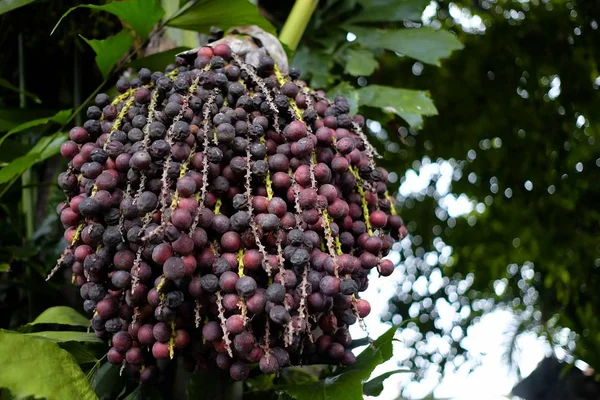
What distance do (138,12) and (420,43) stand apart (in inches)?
20.8

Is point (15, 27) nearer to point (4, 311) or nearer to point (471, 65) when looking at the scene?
point (4, 311)

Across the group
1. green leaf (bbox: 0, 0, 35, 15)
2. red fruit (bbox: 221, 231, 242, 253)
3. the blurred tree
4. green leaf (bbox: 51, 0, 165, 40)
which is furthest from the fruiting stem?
the blurred tree

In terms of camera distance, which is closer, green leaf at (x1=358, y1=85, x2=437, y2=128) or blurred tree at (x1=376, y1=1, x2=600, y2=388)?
green leaf at (x1=358, y1=85, x2=437, y2=128)

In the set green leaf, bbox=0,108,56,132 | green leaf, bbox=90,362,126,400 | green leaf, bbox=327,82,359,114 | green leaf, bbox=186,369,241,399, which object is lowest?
green leaf, bbox=90,362,126,400

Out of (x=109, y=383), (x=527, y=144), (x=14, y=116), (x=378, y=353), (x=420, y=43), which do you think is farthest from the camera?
(x=527, y=144)

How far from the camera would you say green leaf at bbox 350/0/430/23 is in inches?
42.5

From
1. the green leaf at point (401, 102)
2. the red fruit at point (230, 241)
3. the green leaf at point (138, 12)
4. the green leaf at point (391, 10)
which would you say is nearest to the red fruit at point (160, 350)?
the red fruit at point (230, 241)

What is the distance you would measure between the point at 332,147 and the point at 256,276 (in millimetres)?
159

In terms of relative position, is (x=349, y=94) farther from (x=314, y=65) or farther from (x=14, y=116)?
(x=14, y=116)

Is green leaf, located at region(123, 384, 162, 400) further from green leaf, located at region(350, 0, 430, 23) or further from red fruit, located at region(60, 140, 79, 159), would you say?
green leaf, located at region(350, 0, 430, 23)

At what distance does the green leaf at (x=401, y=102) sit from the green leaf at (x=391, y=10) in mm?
227

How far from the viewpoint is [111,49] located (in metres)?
0.74

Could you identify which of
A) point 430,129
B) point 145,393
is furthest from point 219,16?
point 430,129

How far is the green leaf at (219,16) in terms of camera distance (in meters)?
0.72
